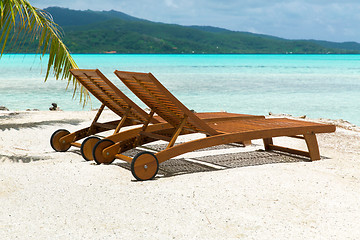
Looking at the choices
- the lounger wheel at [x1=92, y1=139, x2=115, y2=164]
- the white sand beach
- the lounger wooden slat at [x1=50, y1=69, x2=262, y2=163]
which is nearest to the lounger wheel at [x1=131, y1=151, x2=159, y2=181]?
the white sand beach

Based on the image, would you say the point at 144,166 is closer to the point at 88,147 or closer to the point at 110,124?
the point at 88,147

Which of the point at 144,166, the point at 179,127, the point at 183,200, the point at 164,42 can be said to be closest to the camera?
the point at 183,200

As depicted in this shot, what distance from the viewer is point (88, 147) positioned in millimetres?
5945

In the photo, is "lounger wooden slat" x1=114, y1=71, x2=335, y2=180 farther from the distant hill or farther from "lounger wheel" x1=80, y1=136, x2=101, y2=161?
the distant hill

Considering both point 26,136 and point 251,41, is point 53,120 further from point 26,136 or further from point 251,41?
point 251,41

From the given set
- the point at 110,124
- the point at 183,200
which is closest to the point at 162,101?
the point at 183,200

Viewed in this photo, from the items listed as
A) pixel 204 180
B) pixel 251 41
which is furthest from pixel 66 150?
Answer: pixel 251 41

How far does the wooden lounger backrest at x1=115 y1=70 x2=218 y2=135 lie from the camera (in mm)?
4941

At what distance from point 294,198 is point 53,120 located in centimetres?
689

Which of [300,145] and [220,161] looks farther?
[300,145]

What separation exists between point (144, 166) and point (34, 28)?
4.03 m

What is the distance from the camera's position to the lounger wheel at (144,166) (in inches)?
188

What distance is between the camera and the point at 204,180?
4.82 m

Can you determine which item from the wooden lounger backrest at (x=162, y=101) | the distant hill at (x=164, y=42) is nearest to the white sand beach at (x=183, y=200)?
the wooden lounger backrest at (x=162, y=101)
